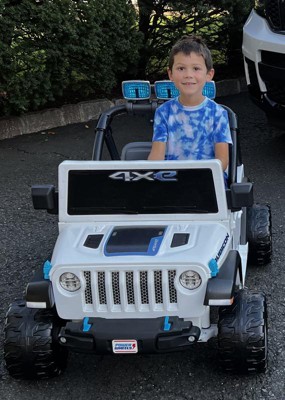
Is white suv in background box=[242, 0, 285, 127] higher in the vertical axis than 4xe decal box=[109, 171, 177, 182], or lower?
lower

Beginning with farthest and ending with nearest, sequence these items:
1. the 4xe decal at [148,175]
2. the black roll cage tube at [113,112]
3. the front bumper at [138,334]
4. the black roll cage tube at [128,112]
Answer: the black roll cage tube at [113,112] → the black roll cage tube at [128,112] → the 4xe decal at [148,175] → the front bumper at [138,334]

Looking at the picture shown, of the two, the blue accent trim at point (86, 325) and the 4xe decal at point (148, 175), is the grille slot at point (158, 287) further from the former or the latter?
the 4xe decal at point (148, 175)

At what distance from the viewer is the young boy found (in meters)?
3.56

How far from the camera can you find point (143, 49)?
26.6ft

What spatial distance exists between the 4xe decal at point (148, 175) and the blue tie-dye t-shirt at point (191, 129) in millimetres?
518

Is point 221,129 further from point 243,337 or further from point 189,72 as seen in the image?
point 243,337

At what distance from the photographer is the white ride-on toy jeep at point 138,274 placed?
2.90m

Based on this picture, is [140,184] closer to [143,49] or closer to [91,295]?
[91,295]

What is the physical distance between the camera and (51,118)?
25.1 ft

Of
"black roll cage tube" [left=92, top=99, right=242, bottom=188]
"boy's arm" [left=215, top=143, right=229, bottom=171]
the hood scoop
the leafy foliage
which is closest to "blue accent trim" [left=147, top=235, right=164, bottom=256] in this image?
the hood scoop

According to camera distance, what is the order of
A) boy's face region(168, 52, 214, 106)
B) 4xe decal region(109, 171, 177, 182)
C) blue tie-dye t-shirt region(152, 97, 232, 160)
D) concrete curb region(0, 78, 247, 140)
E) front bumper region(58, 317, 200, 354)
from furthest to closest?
concrete curb region(0, 78, 247, 140)
blue tie-dye t-shirt region(152, 97, 232, 160)
boy's face region(168, 52, 214, 106)
4xe decal region(109, 171, 177, 182)
front bumper region(58, 317, 200, 354)

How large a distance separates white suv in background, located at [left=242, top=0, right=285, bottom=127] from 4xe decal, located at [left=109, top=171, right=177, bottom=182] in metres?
2.78

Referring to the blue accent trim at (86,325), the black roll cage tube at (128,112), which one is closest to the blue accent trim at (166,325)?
the blue accent trim at (86,325)

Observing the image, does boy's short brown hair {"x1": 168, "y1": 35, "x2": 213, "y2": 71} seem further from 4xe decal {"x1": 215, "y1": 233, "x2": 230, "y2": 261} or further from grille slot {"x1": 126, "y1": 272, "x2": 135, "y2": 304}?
grille slot {"x1": 126, "y1": 272, "x2": 135, "y2": 304}
